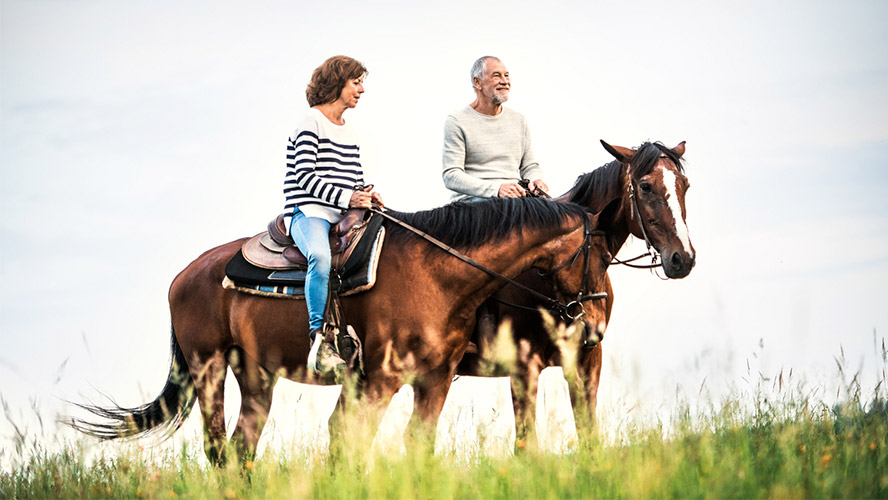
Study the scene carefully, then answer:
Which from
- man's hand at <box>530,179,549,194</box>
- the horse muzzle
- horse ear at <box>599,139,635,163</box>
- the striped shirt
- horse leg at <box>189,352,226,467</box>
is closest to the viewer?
the horse muzzle

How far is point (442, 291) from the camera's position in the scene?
270 inches

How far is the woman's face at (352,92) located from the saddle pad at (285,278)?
3.39 feet

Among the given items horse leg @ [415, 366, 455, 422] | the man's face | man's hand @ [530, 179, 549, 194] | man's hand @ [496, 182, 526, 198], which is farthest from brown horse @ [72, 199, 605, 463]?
the man's face

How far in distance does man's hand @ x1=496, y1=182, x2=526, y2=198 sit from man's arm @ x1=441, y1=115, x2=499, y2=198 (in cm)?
29

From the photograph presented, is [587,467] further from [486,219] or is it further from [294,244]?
[294,244]

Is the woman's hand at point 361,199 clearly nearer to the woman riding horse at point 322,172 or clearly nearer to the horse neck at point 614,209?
the woman riding horse at point 322,172

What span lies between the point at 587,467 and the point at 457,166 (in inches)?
125

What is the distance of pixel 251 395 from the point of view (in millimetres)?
8281

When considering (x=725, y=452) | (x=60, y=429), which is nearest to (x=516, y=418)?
(x=725, y=452)

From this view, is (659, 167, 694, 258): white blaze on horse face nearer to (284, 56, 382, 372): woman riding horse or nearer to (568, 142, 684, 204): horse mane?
(568, 142, 684, 204): horse mane

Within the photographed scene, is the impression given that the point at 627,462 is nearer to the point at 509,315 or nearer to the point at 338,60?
the point at 509,315

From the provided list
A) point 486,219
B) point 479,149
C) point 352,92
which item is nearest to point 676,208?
point 486,219

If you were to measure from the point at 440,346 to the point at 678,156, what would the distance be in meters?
2.48

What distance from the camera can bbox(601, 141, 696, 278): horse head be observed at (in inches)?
272
